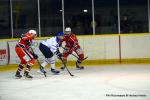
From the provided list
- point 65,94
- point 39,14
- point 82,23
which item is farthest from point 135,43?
point 65,94

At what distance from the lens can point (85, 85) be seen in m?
12.8

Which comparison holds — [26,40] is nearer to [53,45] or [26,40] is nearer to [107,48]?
[53,45]

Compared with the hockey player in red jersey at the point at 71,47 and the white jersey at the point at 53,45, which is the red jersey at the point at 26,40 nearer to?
the white jersey at the point at 53,45

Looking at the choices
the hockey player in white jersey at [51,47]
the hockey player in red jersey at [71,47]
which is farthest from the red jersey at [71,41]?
the hockey player in white jersey at [51,47]

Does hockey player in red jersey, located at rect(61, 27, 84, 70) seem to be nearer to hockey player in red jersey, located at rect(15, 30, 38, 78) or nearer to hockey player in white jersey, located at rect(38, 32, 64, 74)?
hockey player in white jersey, located at rect(38, 32, 64, 74)

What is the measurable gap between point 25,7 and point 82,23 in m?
2.33

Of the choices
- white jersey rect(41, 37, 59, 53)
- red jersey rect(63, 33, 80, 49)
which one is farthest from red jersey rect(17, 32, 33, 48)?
red jersey rect(63, 33, 80, 49)

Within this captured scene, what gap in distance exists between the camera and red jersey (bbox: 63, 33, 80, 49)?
16.5 metres

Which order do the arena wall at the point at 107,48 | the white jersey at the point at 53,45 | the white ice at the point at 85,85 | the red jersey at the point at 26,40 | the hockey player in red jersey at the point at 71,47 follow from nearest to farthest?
the white ice at the point at 85,85 < the red jersey at the point at 26,40 < the white jersey at the point at 53,45 < the hockey player in red jersey at the point at 71,47 < the arena wall at the point at 107,48

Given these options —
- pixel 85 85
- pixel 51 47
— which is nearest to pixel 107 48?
pixel 51 47

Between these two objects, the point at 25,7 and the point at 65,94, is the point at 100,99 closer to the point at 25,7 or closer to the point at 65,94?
the point at 65,94

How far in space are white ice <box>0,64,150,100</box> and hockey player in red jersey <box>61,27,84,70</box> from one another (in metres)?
0.39

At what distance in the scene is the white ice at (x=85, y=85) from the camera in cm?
1096

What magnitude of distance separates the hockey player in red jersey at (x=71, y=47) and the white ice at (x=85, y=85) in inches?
15.5
